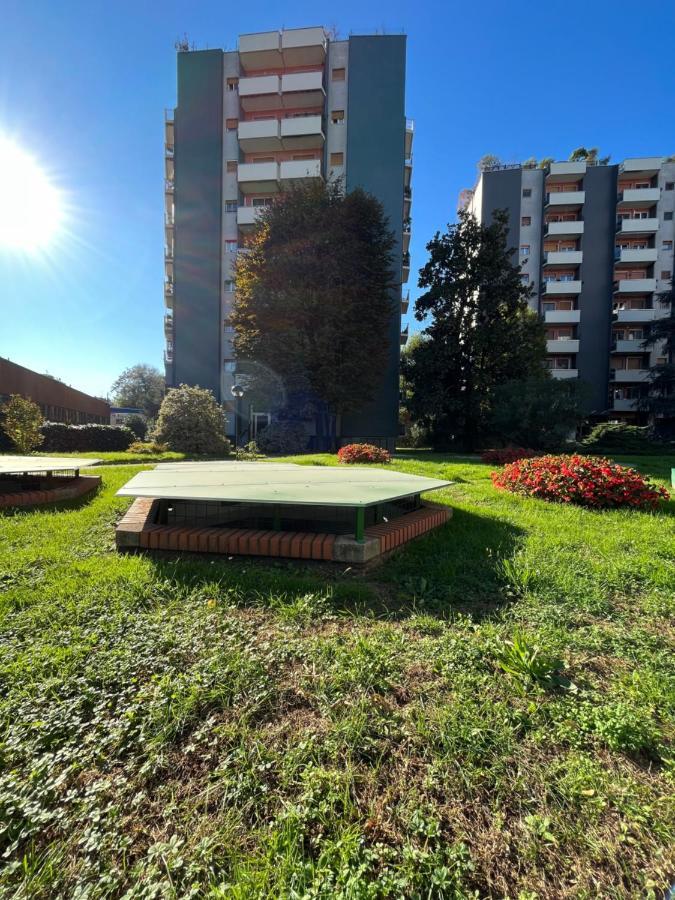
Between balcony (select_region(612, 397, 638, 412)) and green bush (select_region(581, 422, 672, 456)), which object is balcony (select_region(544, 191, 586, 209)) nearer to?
balcony (select_region(612, 397, 638, 412))

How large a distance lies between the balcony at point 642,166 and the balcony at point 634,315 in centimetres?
1141

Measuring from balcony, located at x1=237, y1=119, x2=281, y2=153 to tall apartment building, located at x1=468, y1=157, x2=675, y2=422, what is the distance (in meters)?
17.9

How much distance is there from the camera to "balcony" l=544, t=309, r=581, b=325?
1330 inches

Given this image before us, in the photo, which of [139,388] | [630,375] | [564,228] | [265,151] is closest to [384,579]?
[265,151]

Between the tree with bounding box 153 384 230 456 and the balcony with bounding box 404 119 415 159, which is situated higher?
the balcony with bounding box 404 119 415 159

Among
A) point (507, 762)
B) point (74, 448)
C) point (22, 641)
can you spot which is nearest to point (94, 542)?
point (22, 641)

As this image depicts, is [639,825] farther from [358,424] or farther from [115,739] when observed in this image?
[358,424]

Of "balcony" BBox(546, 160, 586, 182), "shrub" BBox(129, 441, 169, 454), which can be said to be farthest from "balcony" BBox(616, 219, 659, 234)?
"shrub" BBox(129, 441, 169, 454)

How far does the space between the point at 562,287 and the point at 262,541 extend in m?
38.7

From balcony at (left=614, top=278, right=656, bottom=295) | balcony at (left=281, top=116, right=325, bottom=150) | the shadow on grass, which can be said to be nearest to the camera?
the shadow on grass

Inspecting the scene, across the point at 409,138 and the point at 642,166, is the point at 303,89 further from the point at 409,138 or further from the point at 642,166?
the point at 642,166

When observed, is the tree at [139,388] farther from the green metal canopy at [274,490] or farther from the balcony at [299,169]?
the green metal canopy at [274,490]

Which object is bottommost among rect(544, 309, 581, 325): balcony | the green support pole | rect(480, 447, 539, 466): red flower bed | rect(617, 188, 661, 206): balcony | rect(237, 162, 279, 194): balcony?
the green support pole

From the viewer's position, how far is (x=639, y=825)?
1.37m
